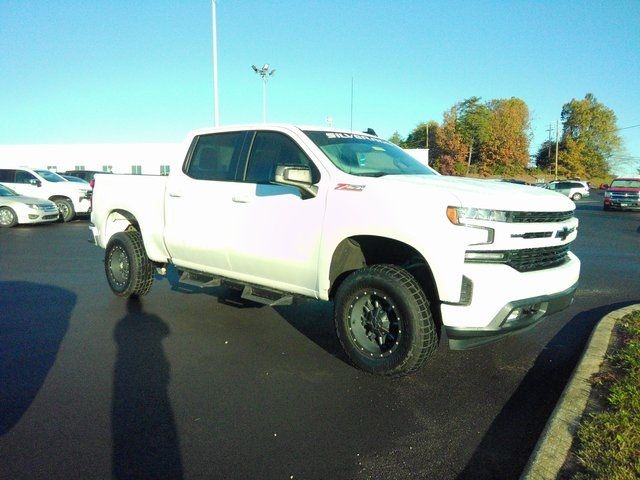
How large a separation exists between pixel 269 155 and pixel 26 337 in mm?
3019

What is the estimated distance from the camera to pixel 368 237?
423 cm

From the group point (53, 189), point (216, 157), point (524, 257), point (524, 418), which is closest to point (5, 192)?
point (53, 189)

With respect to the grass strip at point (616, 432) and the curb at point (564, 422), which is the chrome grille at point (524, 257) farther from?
the grass strip at point (616, 432)

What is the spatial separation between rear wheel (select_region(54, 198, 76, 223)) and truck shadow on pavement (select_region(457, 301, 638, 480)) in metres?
17.6

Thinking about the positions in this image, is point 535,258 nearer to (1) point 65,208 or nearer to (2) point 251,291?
(2) point 251,291

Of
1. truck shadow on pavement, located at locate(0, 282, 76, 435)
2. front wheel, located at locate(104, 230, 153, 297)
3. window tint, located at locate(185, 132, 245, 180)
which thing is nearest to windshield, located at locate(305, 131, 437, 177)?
window tint, located at locate(185, 132, 245, 180)

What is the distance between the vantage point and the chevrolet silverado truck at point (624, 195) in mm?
28406

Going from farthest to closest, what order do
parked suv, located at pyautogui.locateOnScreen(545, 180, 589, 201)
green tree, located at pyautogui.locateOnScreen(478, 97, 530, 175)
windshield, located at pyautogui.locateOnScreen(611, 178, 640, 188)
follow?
green tree, located at pyautogui.locateOnScreen(478, 97, 530, 175) < parked suv, located at pyautogui.locateOnScreen(545, 180, 589, 201) < windshield, located at pyautogui.locateOnScreen(611, 178, 640, 188)

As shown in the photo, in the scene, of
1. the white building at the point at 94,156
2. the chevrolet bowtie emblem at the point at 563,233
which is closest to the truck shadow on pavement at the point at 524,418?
the chevrolet bowtie emblem at the point at 563,233

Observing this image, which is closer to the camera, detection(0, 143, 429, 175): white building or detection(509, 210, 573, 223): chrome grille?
detection(509, 210, 573, 223): chrome grille

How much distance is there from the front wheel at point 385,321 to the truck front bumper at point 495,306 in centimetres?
23

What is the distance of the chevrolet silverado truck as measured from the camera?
2841 centimetres

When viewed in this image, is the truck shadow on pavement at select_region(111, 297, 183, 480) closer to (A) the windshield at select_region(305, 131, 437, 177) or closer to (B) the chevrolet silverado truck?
(A) the windshield at select_region(305, 131, 437, 177)

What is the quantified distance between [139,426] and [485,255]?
2.59 meters
